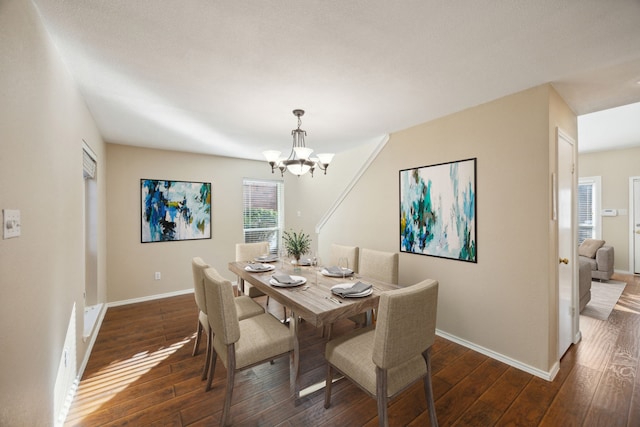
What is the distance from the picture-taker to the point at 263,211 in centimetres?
517

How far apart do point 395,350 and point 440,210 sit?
1.79m

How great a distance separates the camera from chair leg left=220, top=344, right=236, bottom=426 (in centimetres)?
162

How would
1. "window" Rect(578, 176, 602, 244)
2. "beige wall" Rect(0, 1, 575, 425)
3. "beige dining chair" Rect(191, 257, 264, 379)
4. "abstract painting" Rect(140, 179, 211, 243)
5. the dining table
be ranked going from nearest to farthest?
1. "beige wall" Rect(0, 1, 575, 425)
2. the dining table
3. "beige dining chair" Rect(191, 257, 264, 379)
4. "abstract painting" Rect(140, 179, 211, 243)
5. "window" Rect(578, 176, 602, 244)

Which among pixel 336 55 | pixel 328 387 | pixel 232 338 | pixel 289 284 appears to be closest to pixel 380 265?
pixel 289 284

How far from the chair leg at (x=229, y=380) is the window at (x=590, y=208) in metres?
6.91

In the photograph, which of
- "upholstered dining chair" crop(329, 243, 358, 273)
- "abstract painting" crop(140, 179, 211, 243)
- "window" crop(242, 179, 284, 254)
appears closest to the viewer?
"upholstered dining chair" crop(329, 243, 358, 273)

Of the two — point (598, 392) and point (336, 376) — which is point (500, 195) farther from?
point (336, 376)

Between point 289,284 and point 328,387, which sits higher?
point 289,284

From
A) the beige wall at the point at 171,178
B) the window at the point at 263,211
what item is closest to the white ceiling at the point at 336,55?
the beige wall at the point at 171,178

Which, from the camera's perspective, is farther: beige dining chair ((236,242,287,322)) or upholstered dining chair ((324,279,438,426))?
beige dining chair ((236,242,287,322))

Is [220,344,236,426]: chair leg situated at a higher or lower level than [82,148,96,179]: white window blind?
lower

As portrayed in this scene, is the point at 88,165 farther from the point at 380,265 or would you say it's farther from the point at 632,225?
the point at 632,225

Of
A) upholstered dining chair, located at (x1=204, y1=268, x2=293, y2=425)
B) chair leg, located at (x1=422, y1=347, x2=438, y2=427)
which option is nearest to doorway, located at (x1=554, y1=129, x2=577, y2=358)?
chair leg, located at (x1=422, y1=347, x2=438, y2=427)

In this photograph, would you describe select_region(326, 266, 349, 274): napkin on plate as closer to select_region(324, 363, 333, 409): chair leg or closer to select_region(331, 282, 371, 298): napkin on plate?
select_region(331, 282, 371, 298): napkin on plate
